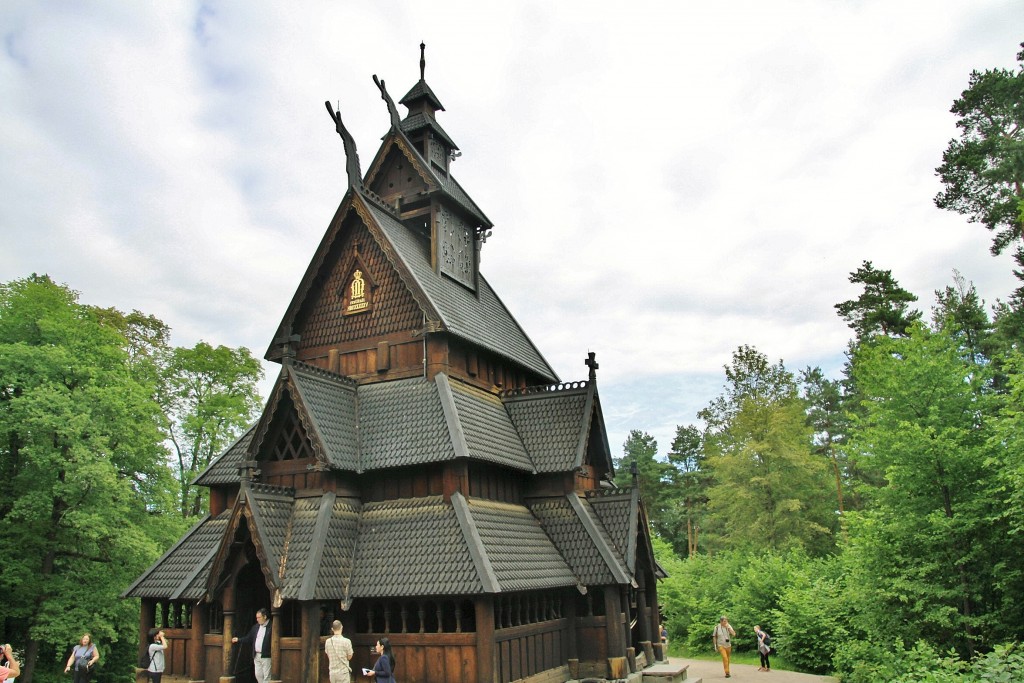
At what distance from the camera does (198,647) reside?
1485cm

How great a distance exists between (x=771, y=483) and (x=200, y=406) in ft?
90.3

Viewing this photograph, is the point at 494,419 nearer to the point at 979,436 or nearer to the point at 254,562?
the point at 254,562

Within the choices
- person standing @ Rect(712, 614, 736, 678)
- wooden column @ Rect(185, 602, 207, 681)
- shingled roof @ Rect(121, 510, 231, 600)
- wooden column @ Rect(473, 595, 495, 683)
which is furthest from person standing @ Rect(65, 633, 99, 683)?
person standing @ Rect(712, 614, 736, 678)

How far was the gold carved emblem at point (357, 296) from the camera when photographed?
1842cm

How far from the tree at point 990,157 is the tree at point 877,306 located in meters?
14.1

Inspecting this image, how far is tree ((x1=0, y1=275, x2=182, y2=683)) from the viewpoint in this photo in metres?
22.5

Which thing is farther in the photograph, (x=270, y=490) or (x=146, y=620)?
(x=146, y=620)

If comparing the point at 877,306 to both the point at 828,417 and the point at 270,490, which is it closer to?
→ the point at 828,417

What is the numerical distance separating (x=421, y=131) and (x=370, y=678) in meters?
15.7

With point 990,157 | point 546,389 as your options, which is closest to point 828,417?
point 990,157

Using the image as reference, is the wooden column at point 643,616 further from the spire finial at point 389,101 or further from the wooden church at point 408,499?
the spire finial at point 389,101

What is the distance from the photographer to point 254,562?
47.7 feet

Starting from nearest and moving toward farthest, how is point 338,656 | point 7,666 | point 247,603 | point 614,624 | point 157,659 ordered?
point 338,656 → point 7,666 → point 157,659 → point 247,603 → point 614,624

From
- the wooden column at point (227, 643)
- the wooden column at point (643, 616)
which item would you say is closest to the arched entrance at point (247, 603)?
the wooden column at point (227, 643)
